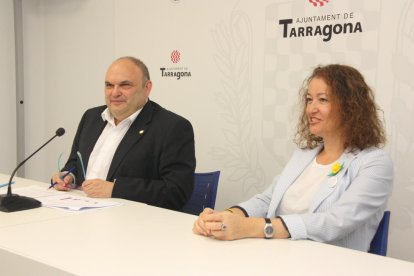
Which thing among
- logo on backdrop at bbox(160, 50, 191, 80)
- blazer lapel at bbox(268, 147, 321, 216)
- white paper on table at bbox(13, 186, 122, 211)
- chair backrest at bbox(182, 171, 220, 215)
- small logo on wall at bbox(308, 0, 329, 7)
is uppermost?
small logo on wall at bbox(308, 0, 329, 7)

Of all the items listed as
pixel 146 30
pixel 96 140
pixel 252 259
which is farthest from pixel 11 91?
pixel 252 259

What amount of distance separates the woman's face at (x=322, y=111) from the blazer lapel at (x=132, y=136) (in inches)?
39.4

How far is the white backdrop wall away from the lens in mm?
2650

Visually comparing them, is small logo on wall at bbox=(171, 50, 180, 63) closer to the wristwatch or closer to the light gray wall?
the light gray wall

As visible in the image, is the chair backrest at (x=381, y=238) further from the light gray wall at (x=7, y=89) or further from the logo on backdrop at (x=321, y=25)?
the light gray wall at (x=7, y=89)

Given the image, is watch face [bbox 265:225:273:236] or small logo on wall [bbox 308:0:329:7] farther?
small logo on wall [bbox 308:0:329:7]

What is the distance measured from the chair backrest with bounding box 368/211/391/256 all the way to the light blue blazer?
0.06 ft

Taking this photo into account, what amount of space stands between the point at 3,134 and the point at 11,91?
1.51ft

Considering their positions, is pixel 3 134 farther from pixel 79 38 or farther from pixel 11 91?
pixel 79 38

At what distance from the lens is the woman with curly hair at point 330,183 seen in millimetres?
1572

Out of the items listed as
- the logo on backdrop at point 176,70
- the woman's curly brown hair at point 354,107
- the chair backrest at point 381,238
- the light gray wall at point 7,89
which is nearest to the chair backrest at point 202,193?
the woman's curly brown hair at point 354,107

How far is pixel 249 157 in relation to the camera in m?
3.32

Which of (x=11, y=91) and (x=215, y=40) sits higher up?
(x=215, y=40)

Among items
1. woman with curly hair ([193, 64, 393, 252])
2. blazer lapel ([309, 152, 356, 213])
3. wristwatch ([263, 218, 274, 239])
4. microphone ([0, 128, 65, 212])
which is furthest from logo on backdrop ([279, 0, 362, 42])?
microphone ([0, 128, 65, 212])
